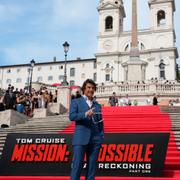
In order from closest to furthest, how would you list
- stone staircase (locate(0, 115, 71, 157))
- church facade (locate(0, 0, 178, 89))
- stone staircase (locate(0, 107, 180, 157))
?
stone staircase (locate(0, 107, 180, 157)) → stone staircase (locate(0, 115, 71, 157)) → church facade (locate(0, 0, 178, 89))

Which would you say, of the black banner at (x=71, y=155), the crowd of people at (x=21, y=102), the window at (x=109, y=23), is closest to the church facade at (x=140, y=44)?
the window at (x=109, y=23)

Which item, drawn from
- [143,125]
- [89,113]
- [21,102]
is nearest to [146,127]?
[143,125]

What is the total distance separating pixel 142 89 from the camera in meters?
38.5

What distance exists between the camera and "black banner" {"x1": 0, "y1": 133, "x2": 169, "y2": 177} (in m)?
8.35

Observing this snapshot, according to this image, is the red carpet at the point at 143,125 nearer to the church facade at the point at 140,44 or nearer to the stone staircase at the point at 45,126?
the stone staircase at the point at 45,126

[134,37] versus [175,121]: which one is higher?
[134,37]

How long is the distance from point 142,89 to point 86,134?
3297cm

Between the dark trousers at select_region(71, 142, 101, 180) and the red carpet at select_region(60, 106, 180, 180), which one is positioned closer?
the dark trousers at select_region(71, 142, 101, 180)

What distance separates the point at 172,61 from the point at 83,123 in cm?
6940

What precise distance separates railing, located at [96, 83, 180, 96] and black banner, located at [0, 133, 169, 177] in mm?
29398

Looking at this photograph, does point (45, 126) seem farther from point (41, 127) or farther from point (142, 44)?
point (142, 44)

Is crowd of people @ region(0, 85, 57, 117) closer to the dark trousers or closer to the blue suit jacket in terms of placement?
the blue suit jacket

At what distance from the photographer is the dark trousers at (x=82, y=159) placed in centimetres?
596

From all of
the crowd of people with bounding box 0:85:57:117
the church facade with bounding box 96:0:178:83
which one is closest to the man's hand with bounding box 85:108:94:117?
the crowd of people with bounding box 0:85:57:117
